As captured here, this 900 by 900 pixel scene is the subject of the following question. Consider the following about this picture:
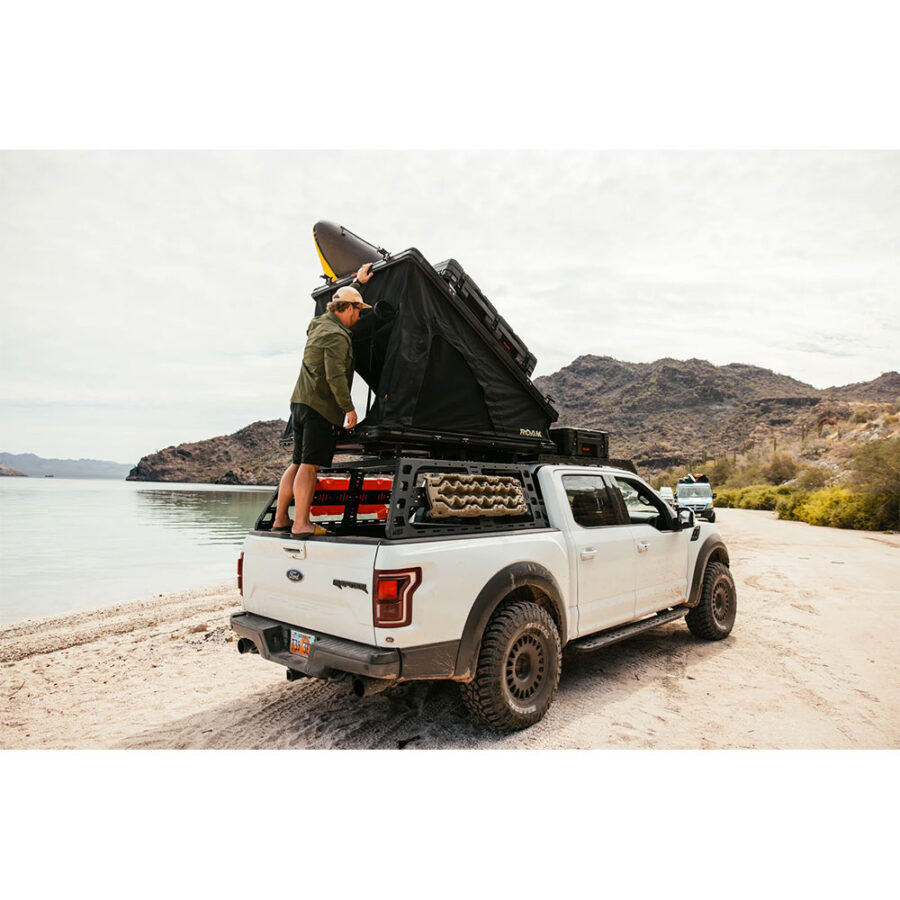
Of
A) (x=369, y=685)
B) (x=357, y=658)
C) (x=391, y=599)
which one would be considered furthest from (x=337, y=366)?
(x=369, y=685)

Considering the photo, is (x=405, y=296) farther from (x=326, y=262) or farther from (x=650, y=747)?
(x=650, y=747)

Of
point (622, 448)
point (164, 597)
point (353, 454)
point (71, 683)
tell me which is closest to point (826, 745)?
point (353, 454)

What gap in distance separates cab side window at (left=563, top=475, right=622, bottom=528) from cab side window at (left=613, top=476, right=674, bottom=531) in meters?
0.29

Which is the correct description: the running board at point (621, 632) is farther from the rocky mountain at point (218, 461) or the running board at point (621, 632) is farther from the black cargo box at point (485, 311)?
the rocky mountain at point (218, 461)

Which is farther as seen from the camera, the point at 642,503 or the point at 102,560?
the point at 102,560

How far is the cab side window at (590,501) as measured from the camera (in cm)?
459

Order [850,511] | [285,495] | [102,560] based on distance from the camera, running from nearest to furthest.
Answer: [285,495]
[102,560]
[850,511]

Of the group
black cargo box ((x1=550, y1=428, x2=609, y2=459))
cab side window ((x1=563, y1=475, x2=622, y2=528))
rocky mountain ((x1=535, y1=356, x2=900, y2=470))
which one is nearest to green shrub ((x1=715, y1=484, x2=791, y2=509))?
rocky mountain ((x1=535, y1=356, x2=900, y2=470))

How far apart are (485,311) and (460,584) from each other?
7.97ft

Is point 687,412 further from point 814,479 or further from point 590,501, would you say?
point 590,501

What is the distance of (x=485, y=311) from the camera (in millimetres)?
4891

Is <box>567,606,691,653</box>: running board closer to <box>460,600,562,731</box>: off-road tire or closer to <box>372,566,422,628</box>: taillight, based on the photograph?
<box>460,600,562,731</box>: off-road tire

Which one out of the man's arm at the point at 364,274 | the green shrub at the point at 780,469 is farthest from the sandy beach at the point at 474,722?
the green shrub at the point at 780,469

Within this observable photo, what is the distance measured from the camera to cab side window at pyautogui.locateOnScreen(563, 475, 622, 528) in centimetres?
459
